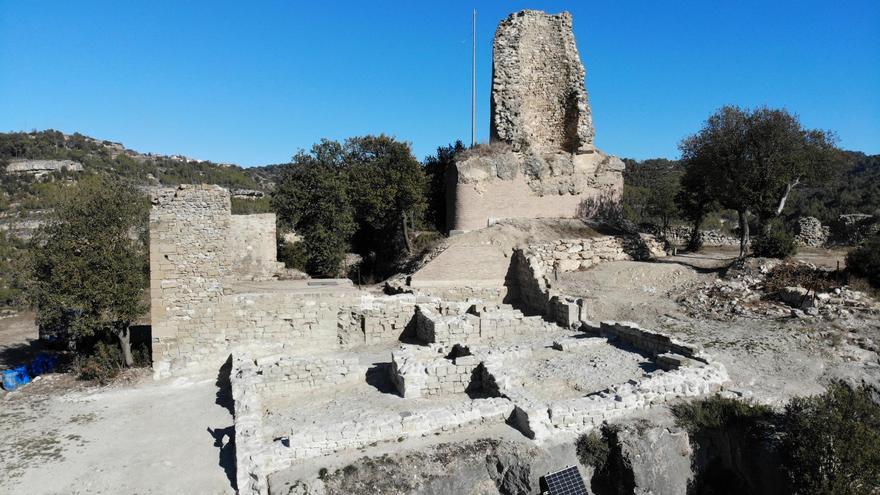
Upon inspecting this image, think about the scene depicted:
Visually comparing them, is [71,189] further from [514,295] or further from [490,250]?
[514,295]

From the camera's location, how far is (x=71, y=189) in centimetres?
1230

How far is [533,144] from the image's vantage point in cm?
2016

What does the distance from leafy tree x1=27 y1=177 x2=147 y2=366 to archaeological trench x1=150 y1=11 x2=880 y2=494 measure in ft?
3.61

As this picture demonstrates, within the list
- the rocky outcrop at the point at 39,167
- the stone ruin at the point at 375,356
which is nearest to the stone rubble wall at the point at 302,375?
the stone ruin at the point at 375,356

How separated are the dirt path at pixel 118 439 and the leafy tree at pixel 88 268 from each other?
1.52 m

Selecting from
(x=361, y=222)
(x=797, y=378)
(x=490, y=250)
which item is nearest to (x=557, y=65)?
(x=490, y=250)

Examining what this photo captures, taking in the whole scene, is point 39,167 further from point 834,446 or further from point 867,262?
point 867,262

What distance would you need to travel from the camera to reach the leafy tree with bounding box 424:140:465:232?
2125cm

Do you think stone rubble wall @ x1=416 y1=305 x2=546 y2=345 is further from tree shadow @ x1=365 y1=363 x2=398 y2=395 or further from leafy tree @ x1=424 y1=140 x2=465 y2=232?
leafy tree @ x1=424 y1=140 x2=465 y2=232

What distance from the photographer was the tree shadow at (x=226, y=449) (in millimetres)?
6969

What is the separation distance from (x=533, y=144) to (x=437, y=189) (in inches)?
176

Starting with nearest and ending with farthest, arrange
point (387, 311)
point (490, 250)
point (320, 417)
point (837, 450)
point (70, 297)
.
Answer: point (837, 450) → point (320, 417) → point (70, 297) → point (387, 311) → point (490, 250)

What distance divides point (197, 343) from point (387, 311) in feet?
14.8

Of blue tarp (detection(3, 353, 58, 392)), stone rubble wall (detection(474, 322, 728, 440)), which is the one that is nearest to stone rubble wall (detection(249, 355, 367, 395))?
stone rubble wall (detection(474, 322, 728, 440))
